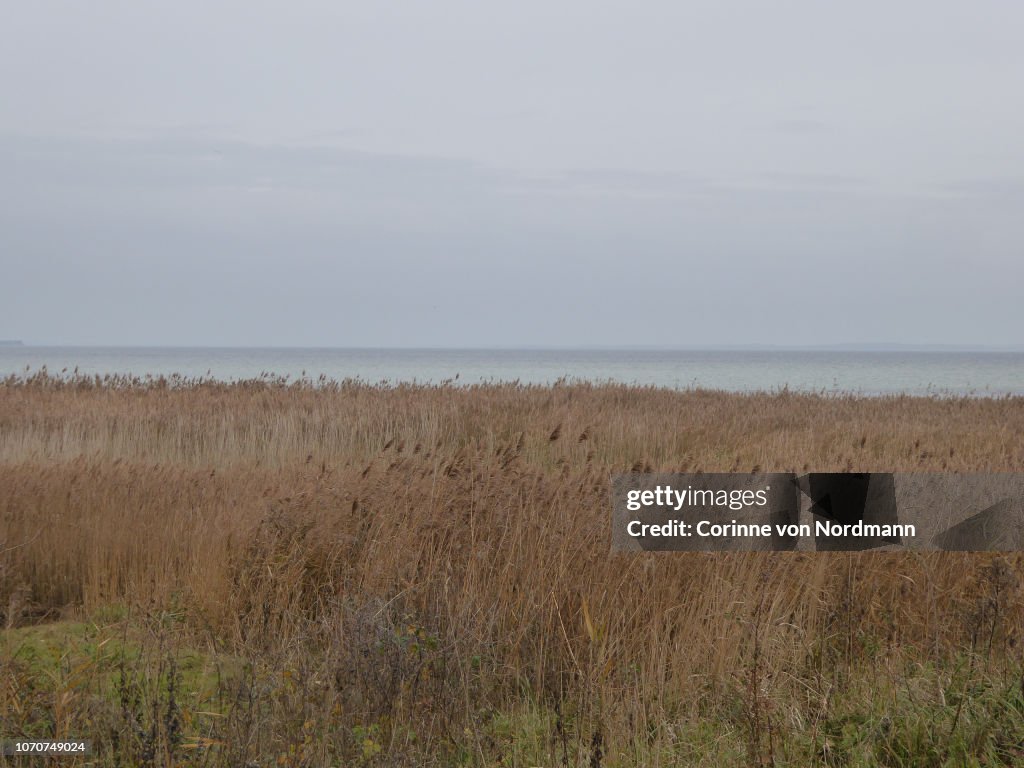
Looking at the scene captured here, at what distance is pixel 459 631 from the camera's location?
15.6 ft

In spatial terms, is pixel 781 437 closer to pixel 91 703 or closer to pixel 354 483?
pixel 354 483

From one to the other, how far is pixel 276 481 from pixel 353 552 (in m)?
2.31

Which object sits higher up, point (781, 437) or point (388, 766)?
point (781, 437)

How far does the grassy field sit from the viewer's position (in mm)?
3840

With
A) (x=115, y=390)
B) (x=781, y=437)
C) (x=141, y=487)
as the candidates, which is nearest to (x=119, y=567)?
(x=141, y=487)

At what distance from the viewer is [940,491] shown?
733 centimetres

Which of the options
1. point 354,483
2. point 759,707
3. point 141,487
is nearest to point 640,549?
point 759,707

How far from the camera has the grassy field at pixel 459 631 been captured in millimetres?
3840

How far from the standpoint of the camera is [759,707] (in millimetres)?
4020

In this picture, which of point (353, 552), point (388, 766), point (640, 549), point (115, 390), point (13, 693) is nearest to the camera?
point (388, 766)

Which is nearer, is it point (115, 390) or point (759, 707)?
point (759, 707)

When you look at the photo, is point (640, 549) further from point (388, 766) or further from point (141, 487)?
point (141, 487)

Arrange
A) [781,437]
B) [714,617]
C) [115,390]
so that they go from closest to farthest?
[714,617] < [781,437] < [115,390]

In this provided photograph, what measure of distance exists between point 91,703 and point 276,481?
468cm
